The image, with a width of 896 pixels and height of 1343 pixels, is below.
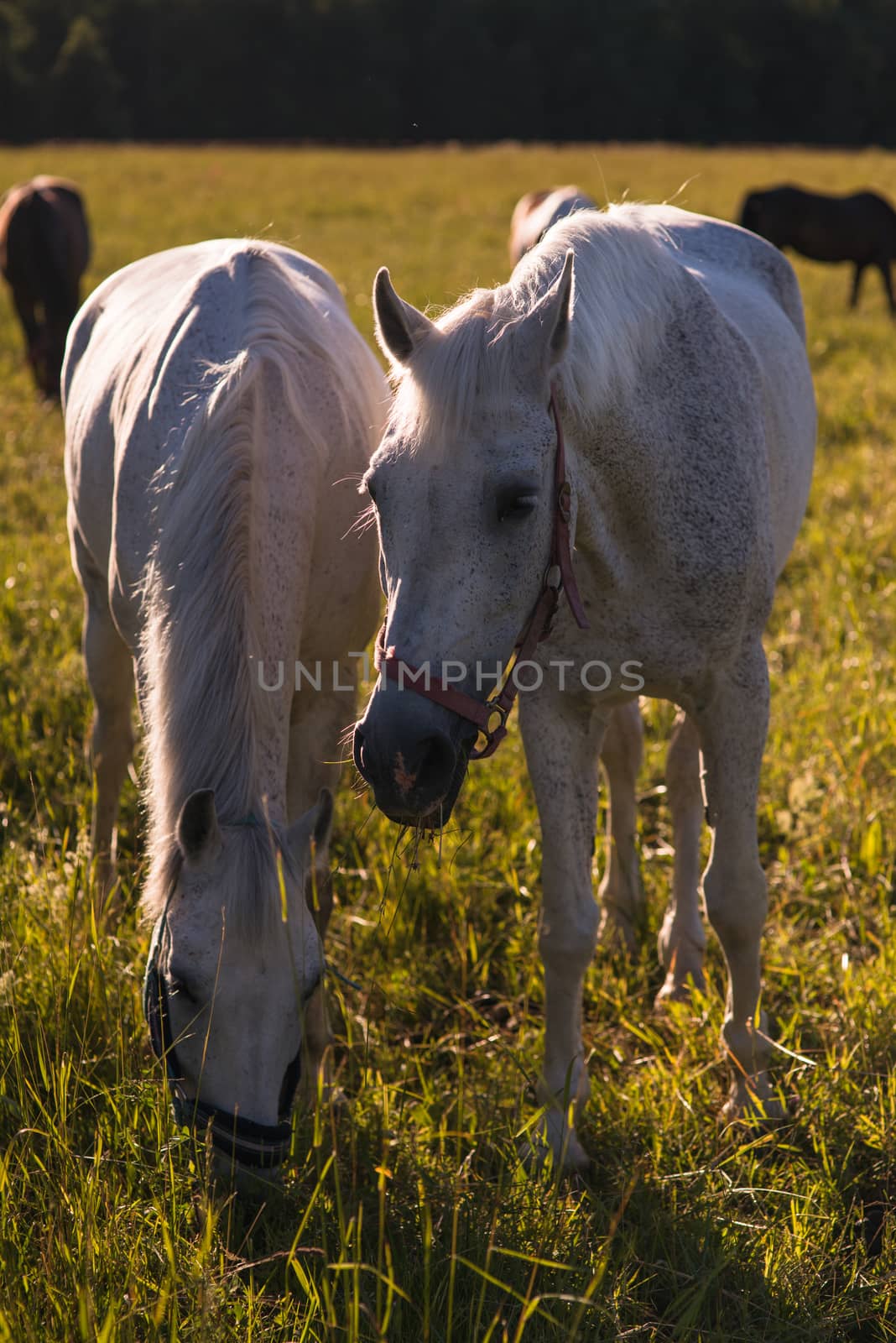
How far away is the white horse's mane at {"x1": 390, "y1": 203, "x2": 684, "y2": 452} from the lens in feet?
6.55

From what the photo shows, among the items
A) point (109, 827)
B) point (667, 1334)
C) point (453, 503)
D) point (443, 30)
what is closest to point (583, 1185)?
point (667, 1334)

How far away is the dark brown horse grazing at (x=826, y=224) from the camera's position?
15312 millimetres

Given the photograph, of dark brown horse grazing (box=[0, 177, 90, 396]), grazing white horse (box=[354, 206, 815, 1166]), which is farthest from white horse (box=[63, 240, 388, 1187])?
dark brown horse grazing (box=[0, 177, 90, 396])

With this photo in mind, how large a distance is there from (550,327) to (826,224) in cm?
1531

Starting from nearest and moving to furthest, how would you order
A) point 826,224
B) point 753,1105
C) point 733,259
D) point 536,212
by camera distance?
point 753,1105 → point 733,259 → point 536,212 → point 826,224

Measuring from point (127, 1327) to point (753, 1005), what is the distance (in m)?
1.75

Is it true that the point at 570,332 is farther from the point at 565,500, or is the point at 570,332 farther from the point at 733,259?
the point at 733,259

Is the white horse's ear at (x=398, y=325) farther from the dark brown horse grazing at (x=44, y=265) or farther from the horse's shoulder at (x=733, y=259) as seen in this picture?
the dark brown horse grazing at (x=44, y=265)

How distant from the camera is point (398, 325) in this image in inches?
82.8

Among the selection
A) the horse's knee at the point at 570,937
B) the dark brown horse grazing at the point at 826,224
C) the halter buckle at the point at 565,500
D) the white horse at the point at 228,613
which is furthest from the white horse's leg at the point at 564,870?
the dark brown horse grazing at the point at 826,224

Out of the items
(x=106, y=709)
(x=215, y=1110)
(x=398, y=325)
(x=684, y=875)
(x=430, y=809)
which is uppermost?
(x=398, y=325)

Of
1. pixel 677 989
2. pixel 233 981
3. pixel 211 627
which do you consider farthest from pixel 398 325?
pixel 677 989

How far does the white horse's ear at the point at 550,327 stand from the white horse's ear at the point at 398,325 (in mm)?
203

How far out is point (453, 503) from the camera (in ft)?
6.46
